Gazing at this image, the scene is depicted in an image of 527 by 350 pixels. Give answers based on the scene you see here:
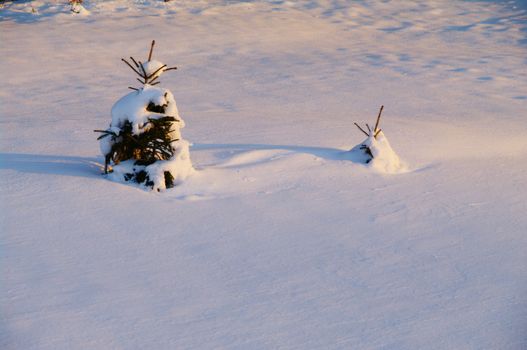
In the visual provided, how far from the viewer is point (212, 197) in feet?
13.7

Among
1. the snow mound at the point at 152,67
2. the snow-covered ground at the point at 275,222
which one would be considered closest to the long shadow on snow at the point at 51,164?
the snow-covered ground at the point at 275,222

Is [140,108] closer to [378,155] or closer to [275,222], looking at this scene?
[275,222]

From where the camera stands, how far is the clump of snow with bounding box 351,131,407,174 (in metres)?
4.75

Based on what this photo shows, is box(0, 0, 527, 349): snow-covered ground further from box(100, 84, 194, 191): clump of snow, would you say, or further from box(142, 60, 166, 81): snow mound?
box(142, 60, 166, 81): snow mound

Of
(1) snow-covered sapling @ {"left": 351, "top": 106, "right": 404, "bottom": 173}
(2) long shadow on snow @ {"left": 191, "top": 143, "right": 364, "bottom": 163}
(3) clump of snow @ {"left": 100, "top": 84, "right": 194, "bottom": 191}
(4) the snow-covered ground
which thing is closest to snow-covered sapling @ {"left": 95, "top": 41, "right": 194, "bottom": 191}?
(3) clump of snow @ {"left": 100, "top": 84, "right": 194, "bottom": 191}

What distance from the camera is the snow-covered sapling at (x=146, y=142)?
169 inches

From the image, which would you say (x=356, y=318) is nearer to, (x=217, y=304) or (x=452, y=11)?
(x=217, y=304)

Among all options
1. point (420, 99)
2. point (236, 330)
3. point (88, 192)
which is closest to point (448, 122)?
point (420, 99)

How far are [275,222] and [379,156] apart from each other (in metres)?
1.27

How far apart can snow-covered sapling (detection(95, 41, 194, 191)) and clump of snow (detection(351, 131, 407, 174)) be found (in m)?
1.36

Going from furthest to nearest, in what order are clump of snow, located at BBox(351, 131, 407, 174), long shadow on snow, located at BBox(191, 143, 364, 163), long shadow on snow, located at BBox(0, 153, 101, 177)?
long shadow on snow, located at BBox(191, 143, 364, 163) < clump of snow, located at BBox(351, 131, 407, 174) < long shadow on snow, located at BBox(0, 153, 101, 177)

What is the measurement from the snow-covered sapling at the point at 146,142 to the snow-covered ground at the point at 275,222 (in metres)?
0.17

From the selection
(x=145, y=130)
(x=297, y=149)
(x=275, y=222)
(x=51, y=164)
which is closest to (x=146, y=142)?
(x=145, y=130)

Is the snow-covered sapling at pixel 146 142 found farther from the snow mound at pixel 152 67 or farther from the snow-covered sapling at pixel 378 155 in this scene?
the snow-covered sapling at pixel 378 155
